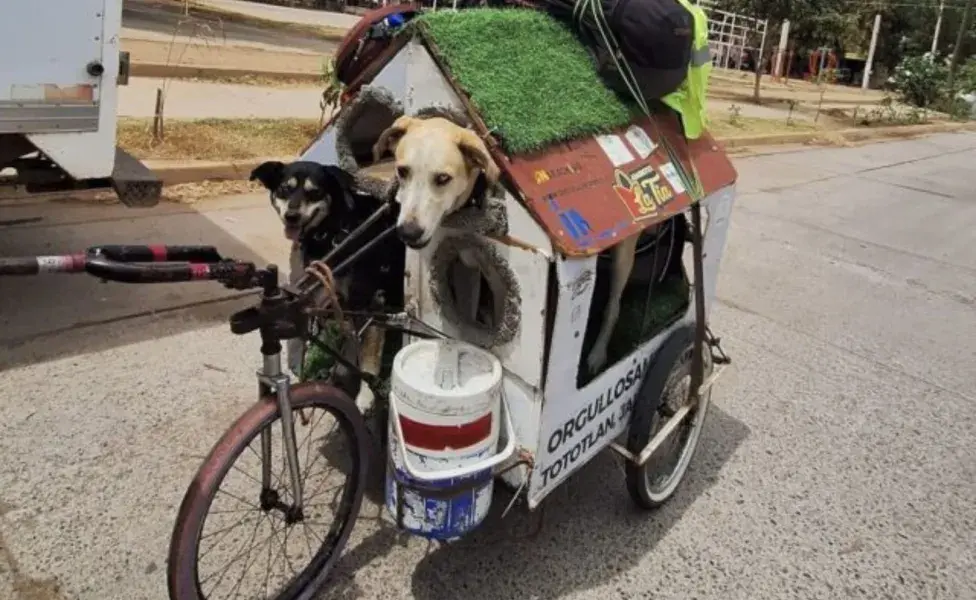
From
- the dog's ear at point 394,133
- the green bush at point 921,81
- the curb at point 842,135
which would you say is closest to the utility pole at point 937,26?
the green bush at point 921,81

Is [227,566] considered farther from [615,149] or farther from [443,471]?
[615,149]

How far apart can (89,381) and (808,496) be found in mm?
3155

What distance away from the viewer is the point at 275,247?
545cm

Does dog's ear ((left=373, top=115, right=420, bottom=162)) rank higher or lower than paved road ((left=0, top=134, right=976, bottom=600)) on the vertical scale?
higher

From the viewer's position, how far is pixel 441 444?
88.4 inches

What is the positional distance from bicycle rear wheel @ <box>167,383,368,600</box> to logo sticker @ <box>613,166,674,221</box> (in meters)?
1.10

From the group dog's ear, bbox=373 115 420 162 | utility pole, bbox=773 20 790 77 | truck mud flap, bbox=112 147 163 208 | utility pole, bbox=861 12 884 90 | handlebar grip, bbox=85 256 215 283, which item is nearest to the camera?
handlebar grip, bbox=85 256 215 283

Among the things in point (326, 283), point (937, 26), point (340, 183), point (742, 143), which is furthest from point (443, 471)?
point (937, 26)

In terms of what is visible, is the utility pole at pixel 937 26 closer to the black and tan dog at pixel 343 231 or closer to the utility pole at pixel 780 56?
the utility pole at pixel 780 56

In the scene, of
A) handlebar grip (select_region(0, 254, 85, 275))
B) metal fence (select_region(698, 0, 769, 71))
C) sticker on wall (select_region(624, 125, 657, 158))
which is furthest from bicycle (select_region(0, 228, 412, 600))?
metal fence (select_region(698, 0, 769, 71))

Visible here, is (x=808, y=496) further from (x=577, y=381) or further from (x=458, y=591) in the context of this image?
(x=458, y=591)

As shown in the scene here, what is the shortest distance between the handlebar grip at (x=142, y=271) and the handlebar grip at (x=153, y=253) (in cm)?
4

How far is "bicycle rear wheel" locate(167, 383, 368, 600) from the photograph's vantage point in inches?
79.4

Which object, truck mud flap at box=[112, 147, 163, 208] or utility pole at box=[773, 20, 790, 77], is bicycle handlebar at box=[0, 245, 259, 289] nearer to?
truck mud flap at box=[112, 147, 163, 208]
